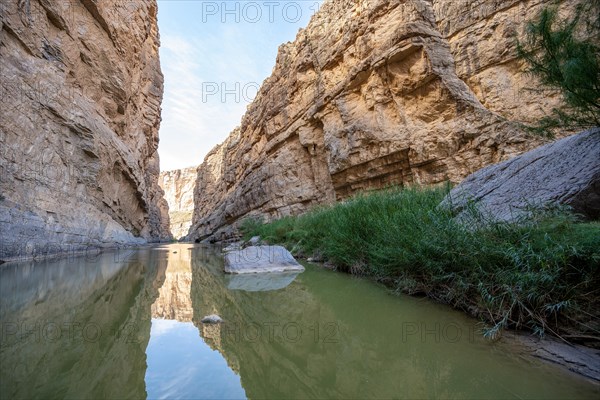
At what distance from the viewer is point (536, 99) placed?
9.06 metres

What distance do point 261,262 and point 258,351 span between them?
3227 millimetres

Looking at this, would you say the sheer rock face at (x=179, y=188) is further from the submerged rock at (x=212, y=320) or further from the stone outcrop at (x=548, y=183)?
the stone outcrop at (x=548, y=183)

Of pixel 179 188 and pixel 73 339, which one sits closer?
pixel 73 339

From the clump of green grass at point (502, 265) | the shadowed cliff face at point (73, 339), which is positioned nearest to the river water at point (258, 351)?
the shadowed cliff face at point (73, 339)

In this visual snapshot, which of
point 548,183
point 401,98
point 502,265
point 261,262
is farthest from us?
point 401,98

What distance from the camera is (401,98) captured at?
427 inches

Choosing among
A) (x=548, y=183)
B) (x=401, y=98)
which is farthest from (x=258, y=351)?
(x=401, y=98)

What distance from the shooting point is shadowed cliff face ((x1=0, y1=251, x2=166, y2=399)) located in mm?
1201

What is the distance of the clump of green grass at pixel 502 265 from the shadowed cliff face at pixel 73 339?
1.99 meters

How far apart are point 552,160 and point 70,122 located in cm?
1111

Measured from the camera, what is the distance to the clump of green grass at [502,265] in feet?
5.45

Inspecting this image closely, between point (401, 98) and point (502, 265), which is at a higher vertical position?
point (401, 98)

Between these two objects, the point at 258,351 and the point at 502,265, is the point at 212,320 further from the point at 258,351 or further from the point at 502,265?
the point at 502,265

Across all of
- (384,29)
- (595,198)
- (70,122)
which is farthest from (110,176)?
(595,198)
